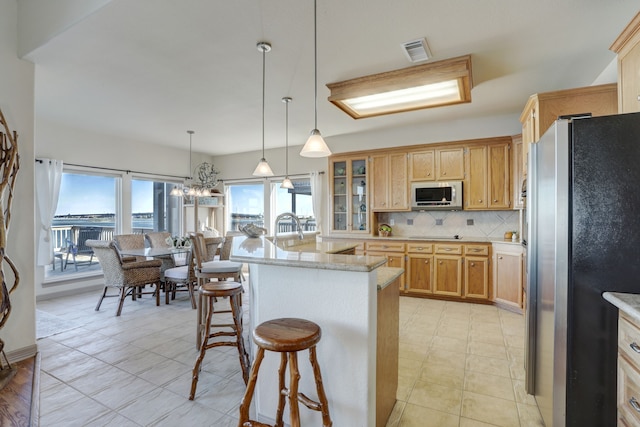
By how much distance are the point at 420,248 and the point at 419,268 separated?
306 mm

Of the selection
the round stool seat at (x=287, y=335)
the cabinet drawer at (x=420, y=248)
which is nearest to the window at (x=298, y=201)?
the cabinet drawer at (x=420, y=248)

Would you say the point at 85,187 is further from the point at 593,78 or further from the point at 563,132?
the point at 593,78

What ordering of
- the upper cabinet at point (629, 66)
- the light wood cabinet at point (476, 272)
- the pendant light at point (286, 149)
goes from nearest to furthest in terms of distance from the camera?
the upper cabinet at point (629, 66), the pendant light at point (286, 149), the light wood cabinet at point (476, 272)

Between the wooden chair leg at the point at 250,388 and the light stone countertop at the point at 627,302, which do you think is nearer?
the light stone countertop at the point at 627,302

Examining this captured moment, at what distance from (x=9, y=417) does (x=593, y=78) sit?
5653 millimetres

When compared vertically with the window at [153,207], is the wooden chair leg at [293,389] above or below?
below

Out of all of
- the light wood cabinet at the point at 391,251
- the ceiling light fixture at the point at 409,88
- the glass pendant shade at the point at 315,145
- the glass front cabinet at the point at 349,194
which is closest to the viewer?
the glass pendant shade at the point at 315,145

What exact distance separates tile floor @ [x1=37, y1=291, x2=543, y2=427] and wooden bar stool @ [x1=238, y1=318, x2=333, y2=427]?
0.60 metres

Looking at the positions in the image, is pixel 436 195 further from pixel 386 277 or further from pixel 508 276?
pixel 386 277

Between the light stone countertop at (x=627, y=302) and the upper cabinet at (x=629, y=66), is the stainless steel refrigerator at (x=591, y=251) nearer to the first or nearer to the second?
the light stone countertop at (x=627, y=302)

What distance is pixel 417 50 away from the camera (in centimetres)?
256

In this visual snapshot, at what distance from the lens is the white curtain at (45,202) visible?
14.6ft

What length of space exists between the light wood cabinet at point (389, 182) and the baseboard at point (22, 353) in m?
4.46

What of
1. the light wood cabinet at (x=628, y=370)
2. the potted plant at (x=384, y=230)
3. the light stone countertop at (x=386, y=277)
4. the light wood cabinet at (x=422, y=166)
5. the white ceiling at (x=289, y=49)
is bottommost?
the light wood cabinet at (x=628, y=370)
